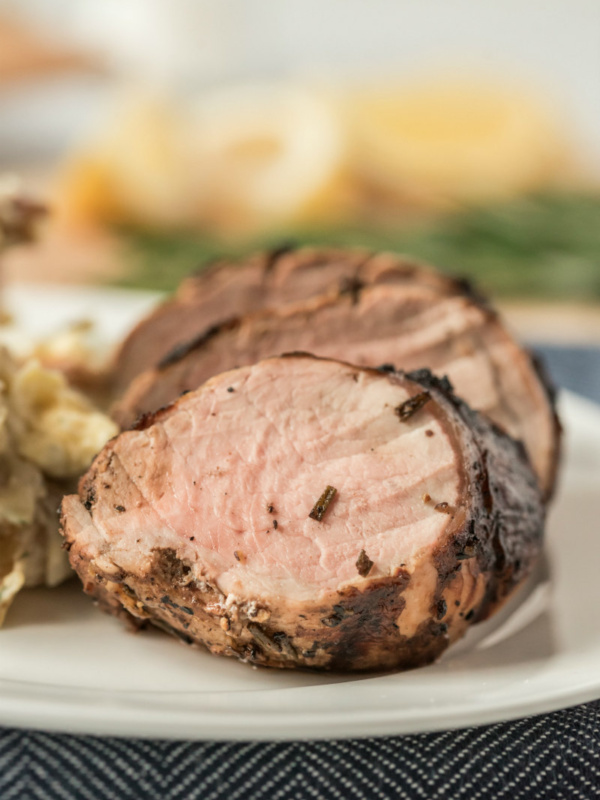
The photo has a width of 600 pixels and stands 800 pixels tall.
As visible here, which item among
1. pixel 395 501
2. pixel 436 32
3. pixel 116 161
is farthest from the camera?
pixel 436 32

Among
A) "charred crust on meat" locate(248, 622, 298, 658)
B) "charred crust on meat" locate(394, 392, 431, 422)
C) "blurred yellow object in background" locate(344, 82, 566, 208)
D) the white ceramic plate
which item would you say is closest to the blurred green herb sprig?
"blurred yellow object in background" locate(344, 82, 566, 208)

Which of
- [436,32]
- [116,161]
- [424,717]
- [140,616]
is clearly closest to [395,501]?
[424,717]

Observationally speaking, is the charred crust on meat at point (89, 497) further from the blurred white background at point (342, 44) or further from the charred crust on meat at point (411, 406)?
the blurred white background at point (342, 44)

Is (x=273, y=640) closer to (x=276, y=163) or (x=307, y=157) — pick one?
(x=307, y=157)

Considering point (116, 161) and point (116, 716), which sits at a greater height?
point (116, 716)

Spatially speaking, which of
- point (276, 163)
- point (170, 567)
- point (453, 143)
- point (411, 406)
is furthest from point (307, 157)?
point (170, 567)

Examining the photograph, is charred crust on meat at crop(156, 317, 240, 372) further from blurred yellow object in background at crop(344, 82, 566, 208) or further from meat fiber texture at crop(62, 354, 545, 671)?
blurred yellow object in background at crop(344, 82, 566, 208)

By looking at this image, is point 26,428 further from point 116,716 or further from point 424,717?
point 424,717
